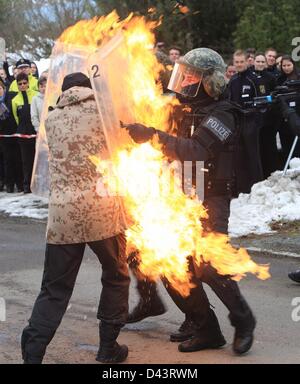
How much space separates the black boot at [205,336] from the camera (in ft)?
17.1

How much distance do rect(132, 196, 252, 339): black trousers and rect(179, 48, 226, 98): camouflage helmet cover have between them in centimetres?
74

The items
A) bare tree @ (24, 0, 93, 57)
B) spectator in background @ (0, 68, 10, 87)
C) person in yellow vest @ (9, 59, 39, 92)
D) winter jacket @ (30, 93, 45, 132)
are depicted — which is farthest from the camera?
bare tree @ (24, 0, 93, 57)

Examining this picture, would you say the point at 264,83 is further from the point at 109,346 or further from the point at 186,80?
the point at 109,346

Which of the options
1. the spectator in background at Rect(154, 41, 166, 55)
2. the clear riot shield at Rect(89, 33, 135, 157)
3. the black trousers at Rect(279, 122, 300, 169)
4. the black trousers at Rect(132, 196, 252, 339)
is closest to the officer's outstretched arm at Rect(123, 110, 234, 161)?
the clear riot shield at Rect(89, 33, 135, 157)

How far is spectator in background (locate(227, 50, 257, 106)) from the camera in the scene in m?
10.9

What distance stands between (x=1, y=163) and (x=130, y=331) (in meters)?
8.75

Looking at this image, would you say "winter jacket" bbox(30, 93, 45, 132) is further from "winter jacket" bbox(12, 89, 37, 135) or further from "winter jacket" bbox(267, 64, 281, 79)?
"winter jacket" bbox(267, 64, 281, 79)

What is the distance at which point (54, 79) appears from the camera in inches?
212

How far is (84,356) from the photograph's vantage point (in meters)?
5.11

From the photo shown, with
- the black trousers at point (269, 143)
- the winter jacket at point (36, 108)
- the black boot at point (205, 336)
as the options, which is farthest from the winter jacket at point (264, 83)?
the black boot at point (205, 336)

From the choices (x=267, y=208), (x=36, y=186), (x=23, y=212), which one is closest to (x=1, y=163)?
(x=23, y=212)

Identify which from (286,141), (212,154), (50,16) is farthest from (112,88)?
(50,16)

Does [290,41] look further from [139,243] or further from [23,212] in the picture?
[139,243]

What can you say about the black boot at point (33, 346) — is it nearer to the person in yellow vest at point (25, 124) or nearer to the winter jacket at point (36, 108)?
the winter jacket at point (36, 108)
